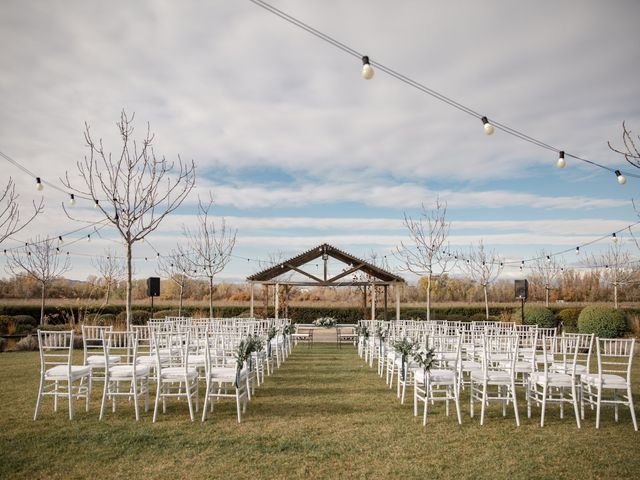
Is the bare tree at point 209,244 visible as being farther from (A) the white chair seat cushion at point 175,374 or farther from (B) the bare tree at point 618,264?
(B) the bare tree at point 618,264

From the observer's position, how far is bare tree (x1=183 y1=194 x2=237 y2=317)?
1862 cm

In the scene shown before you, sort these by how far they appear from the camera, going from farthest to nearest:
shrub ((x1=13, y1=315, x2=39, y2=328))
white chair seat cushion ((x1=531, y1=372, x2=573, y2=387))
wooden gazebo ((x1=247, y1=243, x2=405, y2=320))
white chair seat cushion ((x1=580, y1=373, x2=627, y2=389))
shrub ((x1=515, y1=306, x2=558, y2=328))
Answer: shrub ((x1=13, y1=315, x2=39, y2=328)) → shrub ((x1=515, y1=306, x2=558, y2=328)) → wooden gazebo ((x1=247, y1=243, x2=405, y2=320)) → white chair seat cushion ((x1=531, y1=372, x2=573, y2=387)) → white chair seat cushion ((x1=580, y1=373, x2=627, y2=389))

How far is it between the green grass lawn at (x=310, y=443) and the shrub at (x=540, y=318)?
10931 mm

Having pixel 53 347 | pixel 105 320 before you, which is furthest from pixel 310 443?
pixel 105 320

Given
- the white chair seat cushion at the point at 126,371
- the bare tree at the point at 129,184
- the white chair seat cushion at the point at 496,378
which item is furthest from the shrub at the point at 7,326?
the white chair seat cushion at the point at 496,378

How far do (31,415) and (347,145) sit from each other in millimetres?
11279

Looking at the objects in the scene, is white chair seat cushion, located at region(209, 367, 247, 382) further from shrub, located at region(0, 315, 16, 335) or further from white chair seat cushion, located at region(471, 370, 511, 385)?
shrub, located at region(0, 315, 16, 335)

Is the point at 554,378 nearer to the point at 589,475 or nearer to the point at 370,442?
the point at 589,475

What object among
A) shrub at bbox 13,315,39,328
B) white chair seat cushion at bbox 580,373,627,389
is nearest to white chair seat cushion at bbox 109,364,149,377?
white chair seat cushion at bbox 580,373,627,389

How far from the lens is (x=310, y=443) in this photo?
5152 millimetres

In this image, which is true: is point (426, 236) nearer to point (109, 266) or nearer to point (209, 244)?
point (209, 244)

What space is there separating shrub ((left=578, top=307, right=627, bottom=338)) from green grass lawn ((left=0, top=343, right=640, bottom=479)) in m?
9.25

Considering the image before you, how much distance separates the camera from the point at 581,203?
1916cm

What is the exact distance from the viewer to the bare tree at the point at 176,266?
21.2 meters
